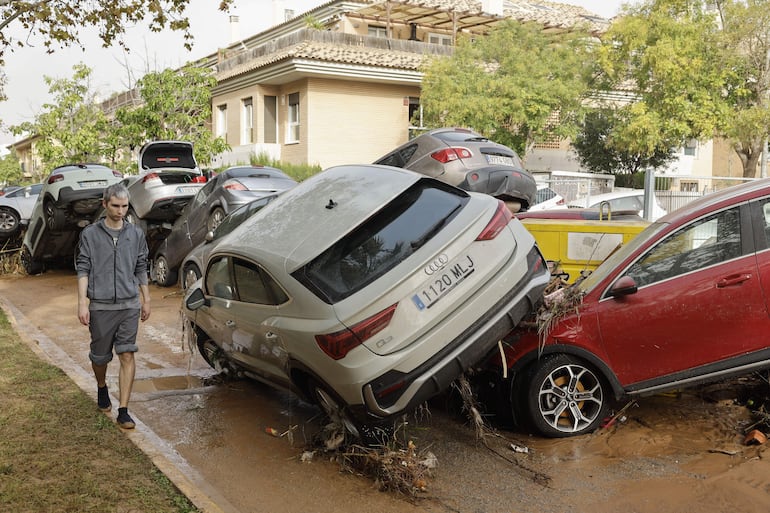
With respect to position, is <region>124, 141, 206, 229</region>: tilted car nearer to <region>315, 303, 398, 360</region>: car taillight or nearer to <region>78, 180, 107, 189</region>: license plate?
<region>78, 180, 107, 189</region>: license plate

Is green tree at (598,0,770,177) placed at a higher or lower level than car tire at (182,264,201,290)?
higher

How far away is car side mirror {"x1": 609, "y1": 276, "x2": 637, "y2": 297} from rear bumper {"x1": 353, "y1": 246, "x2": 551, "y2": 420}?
26.7 inches

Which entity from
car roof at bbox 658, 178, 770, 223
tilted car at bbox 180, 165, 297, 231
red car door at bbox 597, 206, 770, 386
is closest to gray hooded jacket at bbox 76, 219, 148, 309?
red car door at bbox 597, 206, 770, 386

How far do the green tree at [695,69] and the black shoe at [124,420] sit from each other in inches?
872

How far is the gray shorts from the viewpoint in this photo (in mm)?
6250

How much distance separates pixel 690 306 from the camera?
552 cm

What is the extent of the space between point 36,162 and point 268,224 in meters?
64.9

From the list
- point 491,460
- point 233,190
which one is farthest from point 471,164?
point 491,460

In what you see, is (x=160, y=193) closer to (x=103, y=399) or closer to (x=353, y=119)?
(x=103, y=399)

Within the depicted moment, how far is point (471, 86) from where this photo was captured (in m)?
26.3

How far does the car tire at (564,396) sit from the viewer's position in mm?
5727

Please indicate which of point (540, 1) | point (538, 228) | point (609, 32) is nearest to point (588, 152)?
point (609, 32)

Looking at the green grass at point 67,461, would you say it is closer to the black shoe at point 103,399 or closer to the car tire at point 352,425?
the black shoe at point 103,399

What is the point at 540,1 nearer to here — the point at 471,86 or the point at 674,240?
the point at 471,86
